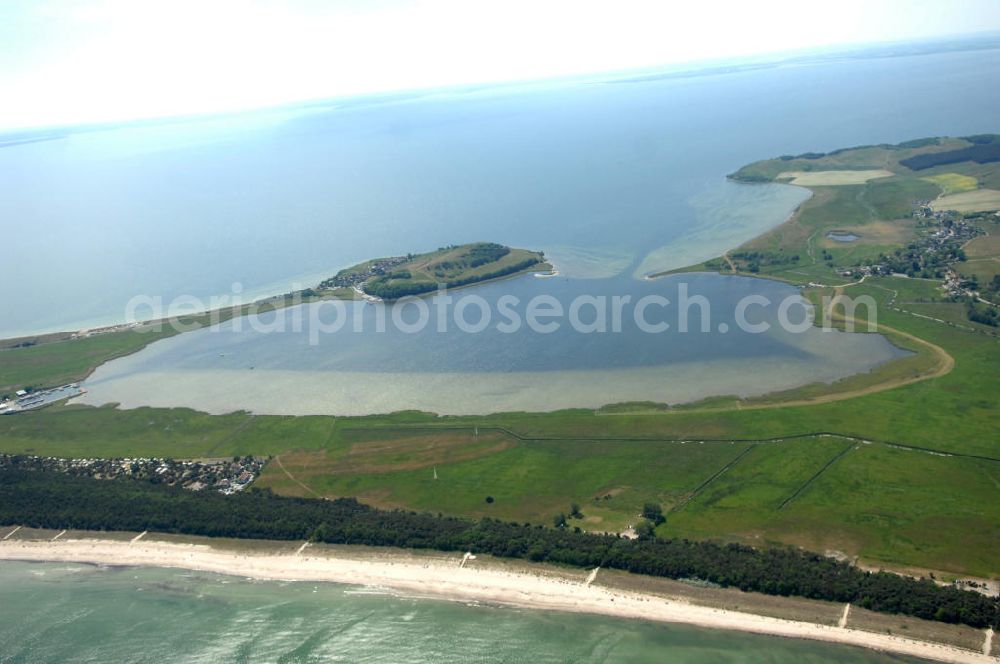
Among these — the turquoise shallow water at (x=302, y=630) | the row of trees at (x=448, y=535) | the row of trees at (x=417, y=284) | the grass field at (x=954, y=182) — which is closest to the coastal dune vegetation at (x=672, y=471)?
the row of trees at (x=448, y=535)

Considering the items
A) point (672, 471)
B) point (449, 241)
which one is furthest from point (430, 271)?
point (672, 471)

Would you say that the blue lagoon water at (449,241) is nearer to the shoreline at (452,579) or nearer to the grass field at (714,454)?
the grass field at (714,454)

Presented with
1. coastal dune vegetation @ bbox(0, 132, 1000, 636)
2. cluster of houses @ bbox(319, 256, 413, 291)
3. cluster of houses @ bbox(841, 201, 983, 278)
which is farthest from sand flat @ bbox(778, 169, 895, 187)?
cluster of houses @ bbox(319, 256, 413, 291)

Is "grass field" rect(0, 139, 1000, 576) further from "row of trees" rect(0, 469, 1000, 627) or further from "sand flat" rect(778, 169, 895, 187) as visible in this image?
"sand flat" rect(778, 169, 895, 187)

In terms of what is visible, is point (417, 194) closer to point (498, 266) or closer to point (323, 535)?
point (498, 266)

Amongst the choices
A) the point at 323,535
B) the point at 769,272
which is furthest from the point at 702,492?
the point at 769,272

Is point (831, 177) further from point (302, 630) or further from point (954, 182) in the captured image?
point (302, 630)
